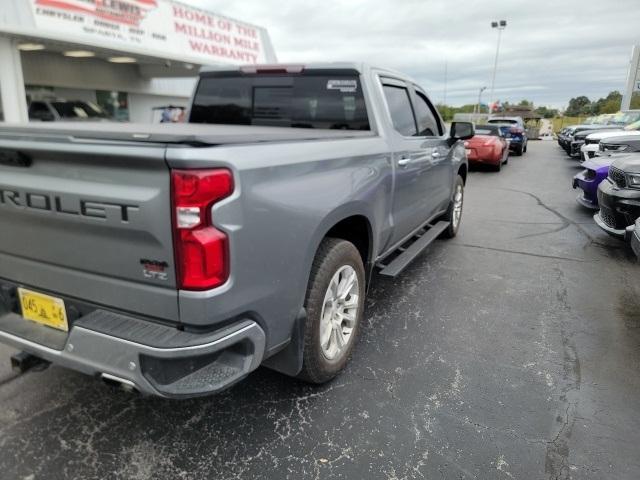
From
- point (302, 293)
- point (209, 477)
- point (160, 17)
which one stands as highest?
point (160, 17)

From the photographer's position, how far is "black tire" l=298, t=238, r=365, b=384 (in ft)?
8.41

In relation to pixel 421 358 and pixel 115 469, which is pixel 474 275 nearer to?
pixel 421 358

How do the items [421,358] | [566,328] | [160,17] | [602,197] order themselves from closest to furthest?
[421,358] < [566,328] < [602,197] < [160,17]

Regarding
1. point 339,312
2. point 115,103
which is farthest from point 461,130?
point 115,103

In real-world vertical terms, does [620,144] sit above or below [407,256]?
above

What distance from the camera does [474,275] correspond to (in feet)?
16.4

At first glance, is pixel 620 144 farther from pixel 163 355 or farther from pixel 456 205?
pixel 163 355

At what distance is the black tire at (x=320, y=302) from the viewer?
101 inches

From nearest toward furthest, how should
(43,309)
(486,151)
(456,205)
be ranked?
(43,309) → (456,205) → (486,151)

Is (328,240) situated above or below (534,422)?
above

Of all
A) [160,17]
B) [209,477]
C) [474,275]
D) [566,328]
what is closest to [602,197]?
[474,275]

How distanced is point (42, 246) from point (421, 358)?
2413 millimetres

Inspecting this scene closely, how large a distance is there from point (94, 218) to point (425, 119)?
3.71m

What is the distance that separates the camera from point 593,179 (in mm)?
7223
